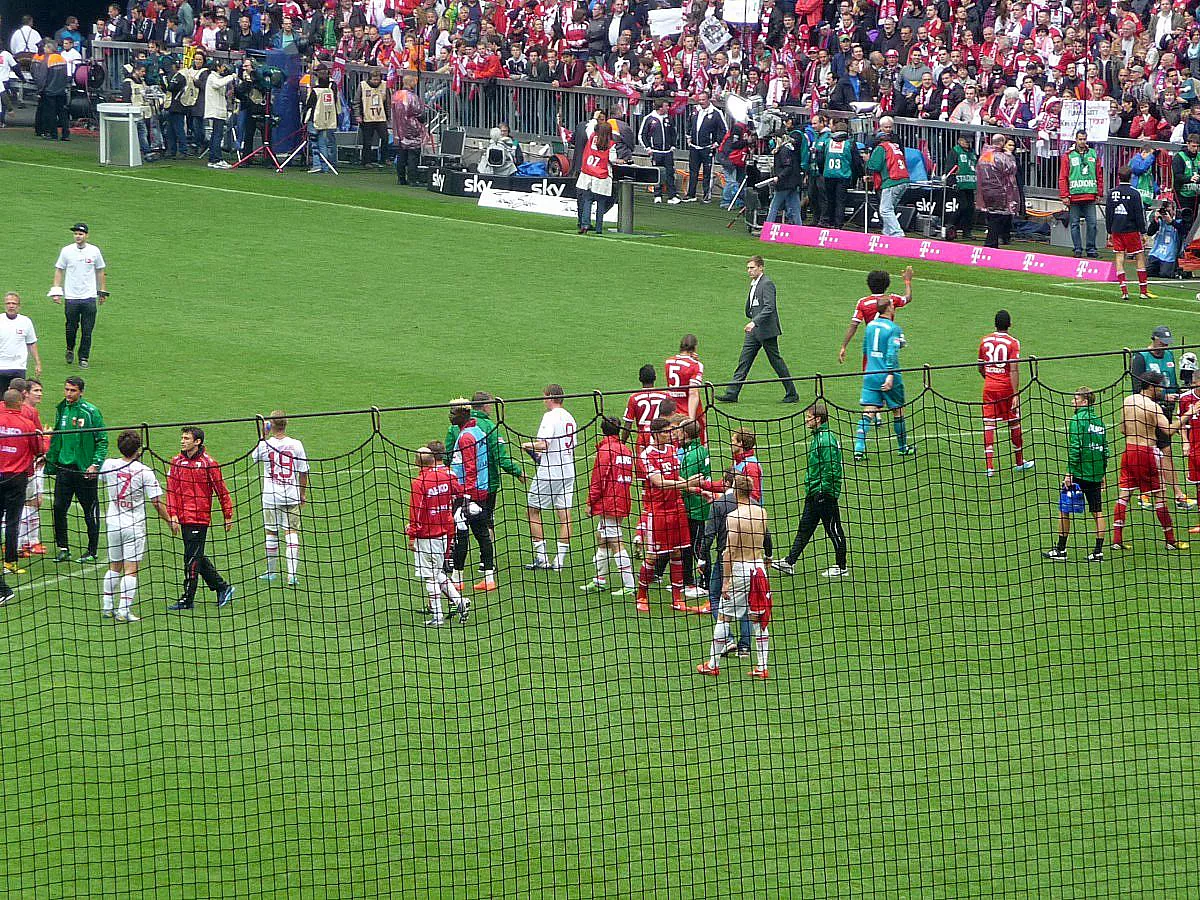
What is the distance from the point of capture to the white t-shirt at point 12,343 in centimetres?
1894

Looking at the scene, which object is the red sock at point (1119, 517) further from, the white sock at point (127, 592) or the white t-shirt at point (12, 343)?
the white t-shirt at point (12, 343)

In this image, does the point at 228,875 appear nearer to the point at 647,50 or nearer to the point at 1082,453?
the point at 1082,453

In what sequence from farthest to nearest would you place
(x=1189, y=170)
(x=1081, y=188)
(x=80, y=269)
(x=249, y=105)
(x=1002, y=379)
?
1. (x=249, y=105)
2. (x=1081, y=188)
3. (x=1189, y=170)
4. (x=80, y=269)
5. (x=1002, y=379)

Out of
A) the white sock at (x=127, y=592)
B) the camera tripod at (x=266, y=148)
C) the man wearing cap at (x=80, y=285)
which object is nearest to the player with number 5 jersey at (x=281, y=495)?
the white sock at (x=127, y=592)

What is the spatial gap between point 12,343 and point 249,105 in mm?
18388

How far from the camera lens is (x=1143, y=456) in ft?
55.7

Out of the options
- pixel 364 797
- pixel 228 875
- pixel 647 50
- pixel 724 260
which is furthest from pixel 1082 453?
pixel 647 50

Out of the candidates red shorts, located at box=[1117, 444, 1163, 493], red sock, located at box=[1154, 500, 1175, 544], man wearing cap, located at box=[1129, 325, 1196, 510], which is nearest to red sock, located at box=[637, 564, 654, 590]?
man wearing cap, located at box=[1129, 325, 1196, 510]

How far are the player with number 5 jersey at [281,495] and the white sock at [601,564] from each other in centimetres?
260

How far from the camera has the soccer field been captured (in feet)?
38.7

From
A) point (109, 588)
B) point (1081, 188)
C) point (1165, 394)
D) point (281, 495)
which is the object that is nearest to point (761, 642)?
point (281, 495)

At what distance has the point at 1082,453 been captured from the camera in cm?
1638

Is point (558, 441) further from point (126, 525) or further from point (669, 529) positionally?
point (126, 525)

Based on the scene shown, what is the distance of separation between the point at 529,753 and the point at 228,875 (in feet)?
8.11
